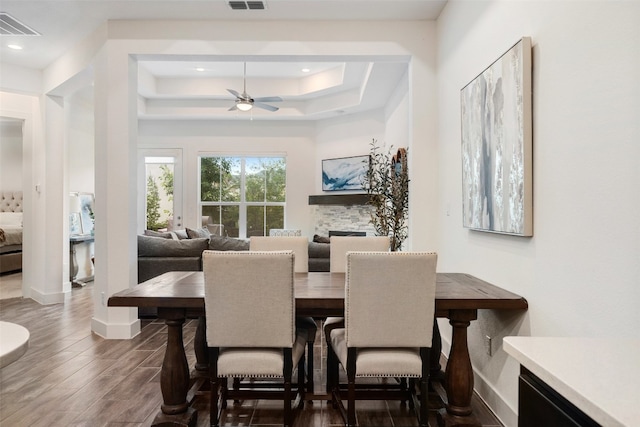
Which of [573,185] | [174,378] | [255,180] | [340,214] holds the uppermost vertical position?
[255,180]

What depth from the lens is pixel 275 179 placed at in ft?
24.8

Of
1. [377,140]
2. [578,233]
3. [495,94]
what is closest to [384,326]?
[578,233]

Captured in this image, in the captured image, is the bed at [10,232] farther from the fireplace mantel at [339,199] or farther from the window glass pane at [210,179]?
the fireplace mantel at [339,199]

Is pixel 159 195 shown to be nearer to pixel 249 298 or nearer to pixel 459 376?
pixel 249 298

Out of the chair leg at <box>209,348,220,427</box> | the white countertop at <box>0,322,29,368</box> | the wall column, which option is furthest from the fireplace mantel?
the white countertop at <box>0,322,29,368</box>

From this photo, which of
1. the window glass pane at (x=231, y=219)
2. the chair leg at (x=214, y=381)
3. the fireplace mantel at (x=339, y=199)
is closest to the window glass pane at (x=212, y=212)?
the window glass pane at (x=231, y=219)

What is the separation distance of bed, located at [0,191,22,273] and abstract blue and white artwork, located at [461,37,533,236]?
797 centimetres

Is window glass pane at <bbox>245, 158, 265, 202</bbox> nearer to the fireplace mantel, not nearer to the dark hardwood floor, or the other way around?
the fireplace mantel

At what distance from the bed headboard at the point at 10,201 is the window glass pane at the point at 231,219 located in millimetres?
4284

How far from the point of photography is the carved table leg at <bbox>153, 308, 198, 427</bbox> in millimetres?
2098

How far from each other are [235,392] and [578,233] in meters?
1.96

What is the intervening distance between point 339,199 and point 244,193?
2.21 metres

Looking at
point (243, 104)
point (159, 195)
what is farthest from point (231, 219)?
point (243, 104)

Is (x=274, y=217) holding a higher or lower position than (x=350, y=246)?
higher
